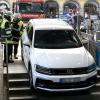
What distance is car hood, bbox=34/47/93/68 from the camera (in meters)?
9.35

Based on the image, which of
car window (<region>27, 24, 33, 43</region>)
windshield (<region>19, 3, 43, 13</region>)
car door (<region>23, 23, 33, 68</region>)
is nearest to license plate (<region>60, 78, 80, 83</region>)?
car door (<region>23, 23, 33, 68</region>)

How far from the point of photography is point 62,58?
9.63m

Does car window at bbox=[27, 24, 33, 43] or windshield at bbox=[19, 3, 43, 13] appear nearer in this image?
car window at bbox=[27, 24, 33, 43]

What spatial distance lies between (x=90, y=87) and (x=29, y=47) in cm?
215

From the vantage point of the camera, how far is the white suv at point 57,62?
30.3 ft

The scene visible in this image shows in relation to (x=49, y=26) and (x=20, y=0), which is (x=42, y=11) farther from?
(x=49, y=26)

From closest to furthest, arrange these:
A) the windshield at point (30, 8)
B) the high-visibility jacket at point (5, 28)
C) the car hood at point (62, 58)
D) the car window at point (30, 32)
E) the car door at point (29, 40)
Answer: the car hood at point (62, 58) < the car door at point (29, 40) < the car window at point (30, 32) < the high-visibility jacket at point (5, 28) < the windshield at point (30, 8)

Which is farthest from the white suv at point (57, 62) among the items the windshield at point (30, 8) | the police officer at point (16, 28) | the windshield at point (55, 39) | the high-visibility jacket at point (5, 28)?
the windshield at point (30, 8)

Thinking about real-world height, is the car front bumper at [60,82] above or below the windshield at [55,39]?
below

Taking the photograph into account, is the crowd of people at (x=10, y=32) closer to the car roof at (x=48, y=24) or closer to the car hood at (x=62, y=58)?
the car roof at (x=48, y=24)

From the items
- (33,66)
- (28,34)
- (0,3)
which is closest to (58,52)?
(33,66)

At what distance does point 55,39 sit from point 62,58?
47.9 inches

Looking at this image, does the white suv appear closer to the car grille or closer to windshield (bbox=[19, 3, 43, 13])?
the car grille

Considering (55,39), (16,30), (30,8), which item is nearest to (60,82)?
Result: (55,39)
